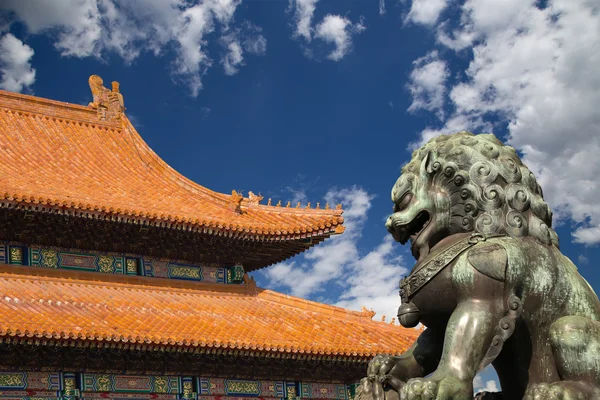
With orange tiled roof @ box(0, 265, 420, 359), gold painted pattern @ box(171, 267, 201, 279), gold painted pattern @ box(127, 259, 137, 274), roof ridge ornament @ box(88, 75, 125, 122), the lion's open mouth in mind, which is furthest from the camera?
roof ridge ornament @ box(88, 75, 125, 122)

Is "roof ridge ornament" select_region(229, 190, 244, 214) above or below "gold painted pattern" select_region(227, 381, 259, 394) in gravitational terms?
above

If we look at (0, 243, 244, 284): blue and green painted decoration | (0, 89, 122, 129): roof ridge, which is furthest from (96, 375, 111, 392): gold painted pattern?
(0, 89, 122, 129): roof ridge

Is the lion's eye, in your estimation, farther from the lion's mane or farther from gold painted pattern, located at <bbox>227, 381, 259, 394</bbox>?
gold painted pattern, located at <bbox>227, 381, 259, 394</bbox>

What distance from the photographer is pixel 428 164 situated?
14.5 ft

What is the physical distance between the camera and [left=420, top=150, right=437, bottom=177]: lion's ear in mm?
4398

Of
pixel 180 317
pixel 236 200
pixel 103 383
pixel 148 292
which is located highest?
pixel 236 200

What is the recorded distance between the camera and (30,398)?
45.8ft

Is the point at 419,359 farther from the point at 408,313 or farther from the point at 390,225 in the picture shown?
the point at 390,225

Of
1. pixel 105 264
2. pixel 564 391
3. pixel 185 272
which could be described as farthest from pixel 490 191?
pixel 185 272

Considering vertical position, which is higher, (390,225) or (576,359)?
(390,225)

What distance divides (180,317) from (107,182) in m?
4.01

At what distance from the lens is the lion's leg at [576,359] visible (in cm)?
392

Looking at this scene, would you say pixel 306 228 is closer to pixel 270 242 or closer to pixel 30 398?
pixel 270 242

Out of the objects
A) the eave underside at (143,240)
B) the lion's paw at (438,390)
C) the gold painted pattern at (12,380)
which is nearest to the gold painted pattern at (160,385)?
the gold painted pattern at (12,380)
